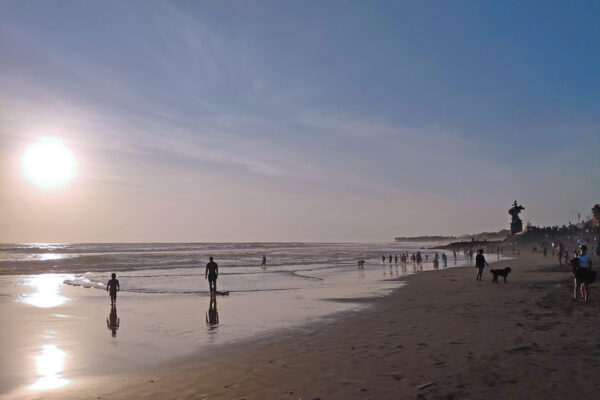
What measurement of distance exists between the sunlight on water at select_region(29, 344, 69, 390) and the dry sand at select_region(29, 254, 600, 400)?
33.0 inches

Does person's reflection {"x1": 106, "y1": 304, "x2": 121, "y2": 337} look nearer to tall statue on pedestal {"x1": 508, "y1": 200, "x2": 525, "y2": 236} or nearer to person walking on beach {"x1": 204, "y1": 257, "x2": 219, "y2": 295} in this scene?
person walking on beach {"x1": 204, "y1": 257, "x2": 219, "y2": 295}

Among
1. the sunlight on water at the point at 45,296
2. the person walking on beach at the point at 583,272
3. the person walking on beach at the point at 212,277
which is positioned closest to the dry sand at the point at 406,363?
the person walking on beach at the point at 583,272

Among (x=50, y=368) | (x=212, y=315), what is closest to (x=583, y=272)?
(x=212, y=315)

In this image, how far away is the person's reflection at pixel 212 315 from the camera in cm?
1491

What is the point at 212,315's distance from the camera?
16.8 metres

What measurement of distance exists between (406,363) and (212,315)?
32.6 feet

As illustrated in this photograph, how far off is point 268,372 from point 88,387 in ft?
11.7

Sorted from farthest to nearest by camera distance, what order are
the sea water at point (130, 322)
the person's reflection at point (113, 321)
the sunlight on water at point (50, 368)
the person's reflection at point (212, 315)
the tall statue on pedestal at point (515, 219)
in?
the tall statue on pedestal at point (515, 219), the person's reflection at point (212, 315), the person's reflection at point (113, 321), the sea water at point (130, 322), the sunlight on water at point (50, 368)

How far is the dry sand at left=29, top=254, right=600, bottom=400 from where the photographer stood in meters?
7.16

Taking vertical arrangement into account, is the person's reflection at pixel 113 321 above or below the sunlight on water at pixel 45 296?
below

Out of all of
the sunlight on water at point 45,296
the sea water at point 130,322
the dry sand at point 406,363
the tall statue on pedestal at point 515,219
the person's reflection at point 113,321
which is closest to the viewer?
the dry sand at point 406,363

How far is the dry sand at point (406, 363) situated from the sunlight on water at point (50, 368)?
0.84 m

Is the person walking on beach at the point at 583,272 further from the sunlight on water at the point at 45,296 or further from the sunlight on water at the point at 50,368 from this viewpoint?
the sunlight on water at the point at 45,296

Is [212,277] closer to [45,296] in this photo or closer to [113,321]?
[113,321]
